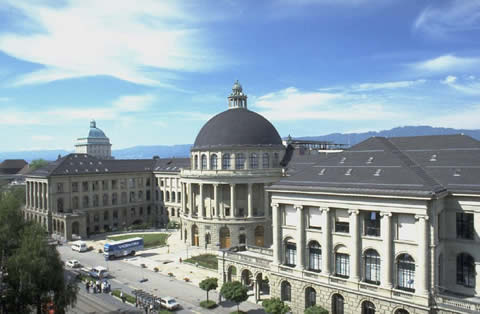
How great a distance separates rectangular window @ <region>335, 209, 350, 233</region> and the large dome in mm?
39324

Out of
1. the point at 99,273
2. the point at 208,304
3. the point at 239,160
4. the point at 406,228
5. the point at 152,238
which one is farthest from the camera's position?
the point at 152,238

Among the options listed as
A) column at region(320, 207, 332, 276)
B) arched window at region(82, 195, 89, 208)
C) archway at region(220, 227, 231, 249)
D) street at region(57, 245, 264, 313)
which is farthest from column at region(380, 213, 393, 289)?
arched window at region(82, 195, 89, 208)

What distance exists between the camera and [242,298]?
154 feet

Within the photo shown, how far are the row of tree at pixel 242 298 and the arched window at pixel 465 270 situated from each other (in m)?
15.2

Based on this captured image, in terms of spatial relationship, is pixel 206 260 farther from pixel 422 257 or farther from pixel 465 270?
pixel 465 270

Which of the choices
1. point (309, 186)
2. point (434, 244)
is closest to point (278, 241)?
point (309, 186)

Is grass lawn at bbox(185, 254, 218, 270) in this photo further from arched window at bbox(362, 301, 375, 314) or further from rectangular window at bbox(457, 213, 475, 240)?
rectangular window at bbox(457, 213, 475, 240)

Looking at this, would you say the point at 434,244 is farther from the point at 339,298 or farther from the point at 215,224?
the point at 215,224

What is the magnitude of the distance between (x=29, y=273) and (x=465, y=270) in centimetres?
4384

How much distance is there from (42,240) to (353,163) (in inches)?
1424

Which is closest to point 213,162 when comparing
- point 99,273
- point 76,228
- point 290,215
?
point 99,273

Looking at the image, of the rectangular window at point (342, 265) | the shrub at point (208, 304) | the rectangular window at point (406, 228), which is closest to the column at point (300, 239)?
the rectangular window at point (342, 265)

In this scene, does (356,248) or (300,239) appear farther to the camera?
(300,239)

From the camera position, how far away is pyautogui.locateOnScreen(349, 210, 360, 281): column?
1708 inches
